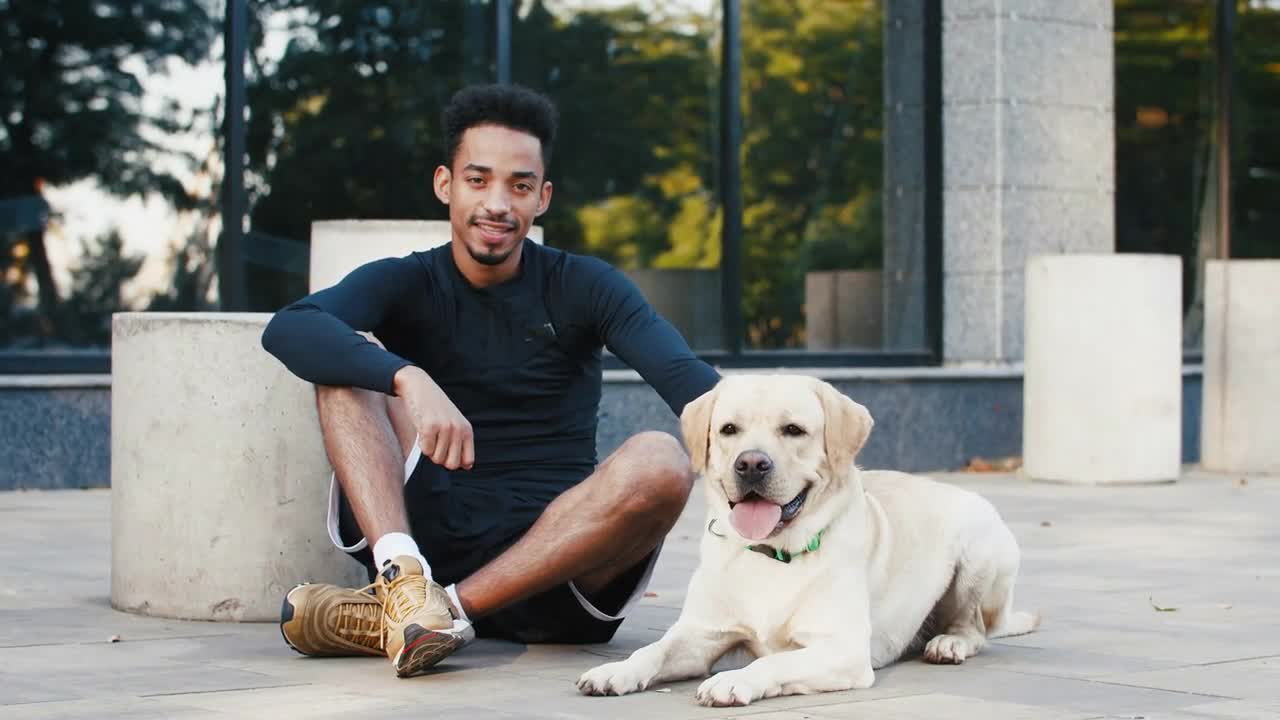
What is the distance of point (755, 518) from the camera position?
4750mm

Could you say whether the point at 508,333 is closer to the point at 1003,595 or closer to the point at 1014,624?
the point at 1003,595

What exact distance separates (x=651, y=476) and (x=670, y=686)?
59cm

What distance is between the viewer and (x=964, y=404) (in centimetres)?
1281

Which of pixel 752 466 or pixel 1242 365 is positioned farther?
pixel 1242 365

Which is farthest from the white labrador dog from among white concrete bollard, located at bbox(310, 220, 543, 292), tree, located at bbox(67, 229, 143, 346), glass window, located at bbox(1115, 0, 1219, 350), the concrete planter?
glass window, located at bbox(1115, 0, 1219, 350)

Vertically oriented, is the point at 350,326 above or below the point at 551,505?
above

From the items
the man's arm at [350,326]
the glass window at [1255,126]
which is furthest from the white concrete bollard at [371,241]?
the glass window at [1255,126]

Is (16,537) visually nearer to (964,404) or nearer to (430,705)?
(430,705)

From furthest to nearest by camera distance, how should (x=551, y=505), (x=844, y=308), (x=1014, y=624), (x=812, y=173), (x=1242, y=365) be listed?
(x=844, y=308) → (x=812, y=173) → (x=1242, y=365) → (x=1014, y=624) → (x=551, y=505)

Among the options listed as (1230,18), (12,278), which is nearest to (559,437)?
(12,278)

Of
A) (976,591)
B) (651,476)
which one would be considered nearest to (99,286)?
(651,476)

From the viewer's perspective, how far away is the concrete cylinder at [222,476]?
5977mm

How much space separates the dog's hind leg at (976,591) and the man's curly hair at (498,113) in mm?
1644

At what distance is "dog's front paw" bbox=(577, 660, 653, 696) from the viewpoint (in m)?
4.62
